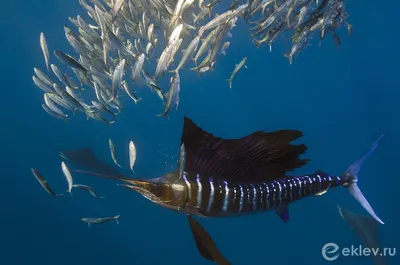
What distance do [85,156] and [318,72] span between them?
1952 cm

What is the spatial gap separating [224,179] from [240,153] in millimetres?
175

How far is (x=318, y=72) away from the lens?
78.9 feet

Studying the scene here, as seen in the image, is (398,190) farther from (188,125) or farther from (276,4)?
(188,125)

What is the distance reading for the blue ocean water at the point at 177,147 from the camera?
15.0 metres

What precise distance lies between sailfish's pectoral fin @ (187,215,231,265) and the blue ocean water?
814cm

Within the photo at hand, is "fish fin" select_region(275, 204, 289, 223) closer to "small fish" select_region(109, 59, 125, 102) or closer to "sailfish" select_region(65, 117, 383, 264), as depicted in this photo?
"sailfish" select_region(65, 117, 383, 264)

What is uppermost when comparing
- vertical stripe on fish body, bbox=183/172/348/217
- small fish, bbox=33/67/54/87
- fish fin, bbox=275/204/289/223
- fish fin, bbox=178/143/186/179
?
small fish, bbox=33/67/54/87

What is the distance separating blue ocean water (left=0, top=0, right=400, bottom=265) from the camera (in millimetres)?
15031

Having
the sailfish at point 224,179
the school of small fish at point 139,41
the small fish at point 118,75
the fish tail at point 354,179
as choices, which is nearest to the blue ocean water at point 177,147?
the school of small fish at point 139,41

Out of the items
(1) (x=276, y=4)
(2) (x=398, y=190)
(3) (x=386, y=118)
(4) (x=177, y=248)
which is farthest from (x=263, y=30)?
(3) (x=386, y=118)

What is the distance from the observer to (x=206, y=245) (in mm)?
1789

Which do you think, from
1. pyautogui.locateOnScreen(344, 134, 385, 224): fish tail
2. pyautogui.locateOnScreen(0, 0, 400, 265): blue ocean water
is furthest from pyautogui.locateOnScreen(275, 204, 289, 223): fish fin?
pyautogui.locateOnScreen(0, 0, 400, 265): blue ocean water

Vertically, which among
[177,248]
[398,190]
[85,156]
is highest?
[85,156]

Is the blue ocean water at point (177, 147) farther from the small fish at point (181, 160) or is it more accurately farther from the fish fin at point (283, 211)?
the small fish at point (181, 160)
